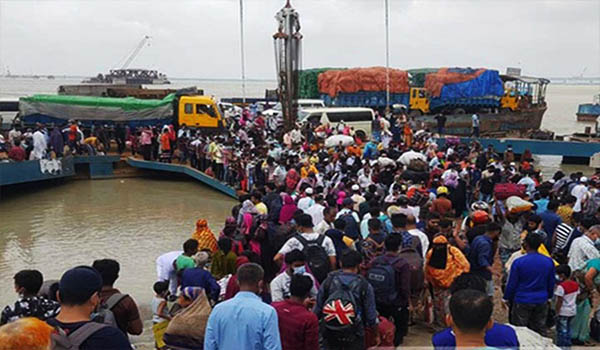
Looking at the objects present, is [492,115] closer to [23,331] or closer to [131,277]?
[131,277]

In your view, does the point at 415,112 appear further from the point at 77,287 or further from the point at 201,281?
the point at 77,287

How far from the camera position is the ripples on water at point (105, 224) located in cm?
973

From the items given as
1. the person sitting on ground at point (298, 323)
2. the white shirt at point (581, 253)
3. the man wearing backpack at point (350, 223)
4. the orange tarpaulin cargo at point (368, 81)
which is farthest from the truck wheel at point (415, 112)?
the person sitting on ground at point (298, 323)

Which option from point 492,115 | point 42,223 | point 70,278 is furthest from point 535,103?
point 70,278

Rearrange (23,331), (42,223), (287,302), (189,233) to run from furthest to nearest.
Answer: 1. (42,223)
2. (189,233)
3. (287,302)
4. (23,331)

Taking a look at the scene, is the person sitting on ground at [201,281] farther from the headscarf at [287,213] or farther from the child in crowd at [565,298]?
the child in crowd at [565,298]

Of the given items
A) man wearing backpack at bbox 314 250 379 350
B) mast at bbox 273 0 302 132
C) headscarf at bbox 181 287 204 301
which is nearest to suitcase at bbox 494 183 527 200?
man wearing backpack at bbox 314 250 379 350

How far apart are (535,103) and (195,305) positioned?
30098 millimetres

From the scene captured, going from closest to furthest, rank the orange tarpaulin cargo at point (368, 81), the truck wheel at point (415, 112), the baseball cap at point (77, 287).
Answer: the baseball cap at point (77, 287), the truck wheel at point (415, 112), the orange tarpaulin cargo at point (368, 81)

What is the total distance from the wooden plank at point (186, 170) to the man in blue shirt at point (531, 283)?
34.9ft

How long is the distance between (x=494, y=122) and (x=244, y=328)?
26.1 m

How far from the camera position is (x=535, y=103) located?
30.0m

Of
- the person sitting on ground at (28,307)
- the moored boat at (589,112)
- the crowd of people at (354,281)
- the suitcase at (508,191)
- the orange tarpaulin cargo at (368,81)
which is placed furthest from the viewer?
the moored boat at (589,112)

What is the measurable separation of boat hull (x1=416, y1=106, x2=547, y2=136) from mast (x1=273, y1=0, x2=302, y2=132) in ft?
29.9
